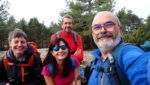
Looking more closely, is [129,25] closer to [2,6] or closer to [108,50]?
[2,6]

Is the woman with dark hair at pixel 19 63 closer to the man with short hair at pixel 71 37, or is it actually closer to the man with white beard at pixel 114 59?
the man with short hair at pixel 71 37

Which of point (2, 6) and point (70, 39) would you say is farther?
point (2, 6)

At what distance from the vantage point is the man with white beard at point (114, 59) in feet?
4.91

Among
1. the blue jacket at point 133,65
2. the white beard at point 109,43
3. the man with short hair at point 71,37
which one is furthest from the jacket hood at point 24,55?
the blue jacket at point 133,65

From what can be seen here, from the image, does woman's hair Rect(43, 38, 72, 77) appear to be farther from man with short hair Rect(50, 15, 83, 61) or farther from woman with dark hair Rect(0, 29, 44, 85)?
man with short hair Rect(50, 15, 83, 61)

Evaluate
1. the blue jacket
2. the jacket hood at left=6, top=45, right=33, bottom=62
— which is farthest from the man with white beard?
the jacket hood at left=6, top=45, right=33, bottom=62

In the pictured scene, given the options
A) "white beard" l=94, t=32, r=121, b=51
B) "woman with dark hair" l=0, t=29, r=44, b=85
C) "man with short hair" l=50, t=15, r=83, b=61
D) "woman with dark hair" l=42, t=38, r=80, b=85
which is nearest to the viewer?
"white beard" l=94, t=32, r=121, b=51

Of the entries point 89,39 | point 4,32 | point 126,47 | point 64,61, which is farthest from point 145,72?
point 4,32

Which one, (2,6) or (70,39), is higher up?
(2,6)

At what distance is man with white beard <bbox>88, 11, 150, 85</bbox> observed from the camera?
150cm

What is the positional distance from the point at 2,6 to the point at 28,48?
3837 centimetres

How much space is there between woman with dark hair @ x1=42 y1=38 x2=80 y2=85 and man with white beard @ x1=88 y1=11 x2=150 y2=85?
80.9 inches

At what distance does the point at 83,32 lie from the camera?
4141 centimetres

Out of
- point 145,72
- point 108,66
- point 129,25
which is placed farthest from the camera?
point 129,25
